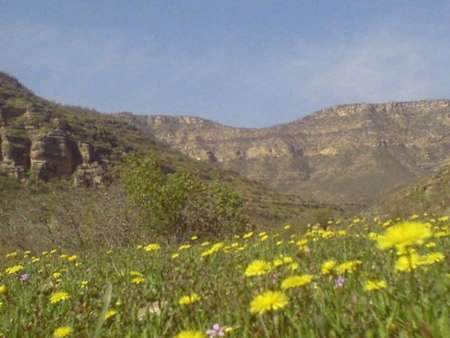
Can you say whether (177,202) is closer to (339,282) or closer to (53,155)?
(339,282)

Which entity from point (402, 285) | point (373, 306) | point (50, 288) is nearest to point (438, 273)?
point (402, 285)

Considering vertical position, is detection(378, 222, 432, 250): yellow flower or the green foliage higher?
detection(378, 222, 432, 250): yellow flower

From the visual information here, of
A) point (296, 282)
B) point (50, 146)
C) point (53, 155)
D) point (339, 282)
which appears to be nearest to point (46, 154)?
point (53, 155)

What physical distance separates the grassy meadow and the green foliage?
38.4ft

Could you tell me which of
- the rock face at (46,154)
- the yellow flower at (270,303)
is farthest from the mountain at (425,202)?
the rock face at (46,154)

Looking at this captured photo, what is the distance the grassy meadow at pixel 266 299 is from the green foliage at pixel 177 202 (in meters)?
11.7

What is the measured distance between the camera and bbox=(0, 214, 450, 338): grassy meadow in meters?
2.17

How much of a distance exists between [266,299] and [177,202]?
16261 millimetres

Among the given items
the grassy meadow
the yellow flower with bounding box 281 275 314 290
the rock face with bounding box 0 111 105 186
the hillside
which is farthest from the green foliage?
the rock face with bounding box 0 111 105 186

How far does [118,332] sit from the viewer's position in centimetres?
313

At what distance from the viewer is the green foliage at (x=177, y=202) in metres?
18.2

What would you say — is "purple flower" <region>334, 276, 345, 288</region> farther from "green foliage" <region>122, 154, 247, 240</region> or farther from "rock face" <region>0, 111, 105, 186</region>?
"rock face" <region>0, 111, 105, 186</region>

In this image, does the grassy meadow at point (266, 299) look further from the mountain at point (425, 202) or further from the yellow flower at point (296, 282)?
the mountain at point (425, 202)

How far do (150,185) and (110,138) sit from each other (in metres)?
102
